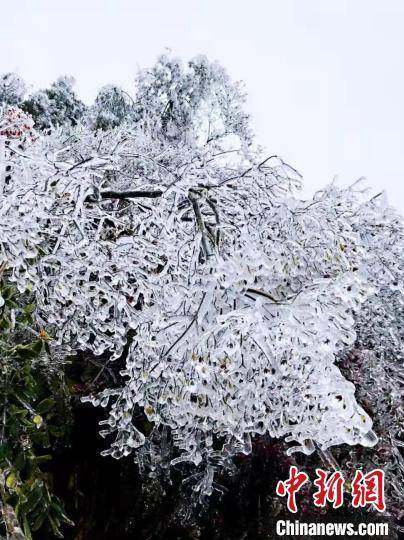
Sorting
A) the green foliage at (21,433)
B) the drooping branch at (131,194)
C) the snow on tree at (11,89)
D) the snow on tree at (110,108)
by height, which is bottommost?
the green foliage at (21,433)

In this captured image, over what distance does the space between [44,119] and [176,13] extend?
477cm

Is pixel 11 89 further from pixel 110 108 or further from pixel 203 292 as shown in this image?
pixel 203 292

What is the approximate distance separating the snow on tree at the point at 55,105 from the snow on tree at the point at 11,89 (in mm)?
186

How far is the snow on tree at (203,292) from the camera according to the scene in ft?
5.57

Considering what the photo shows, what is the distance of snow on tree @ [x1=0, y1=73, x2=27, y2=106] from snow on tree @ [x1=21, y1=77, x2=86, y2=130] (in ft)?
0.61

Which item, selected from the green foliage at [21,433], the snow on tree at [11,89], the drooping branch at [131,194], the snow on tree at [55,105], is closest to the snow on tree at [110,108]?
the snow on tree at [55,105]

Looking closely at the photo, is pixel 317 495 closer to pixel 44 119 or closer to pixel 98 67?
pixel 98 67

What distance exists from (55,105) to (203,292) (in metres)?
11.3

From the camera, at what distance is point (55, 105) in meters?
12.2

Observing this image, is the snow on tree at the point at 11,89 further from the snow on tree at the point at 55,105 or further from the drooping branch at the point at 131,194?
the drooping branch at the point at 131,194

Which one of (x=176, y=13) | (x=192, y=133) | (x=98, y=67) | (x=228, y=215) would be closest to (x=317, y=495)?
(x=228, y=215)

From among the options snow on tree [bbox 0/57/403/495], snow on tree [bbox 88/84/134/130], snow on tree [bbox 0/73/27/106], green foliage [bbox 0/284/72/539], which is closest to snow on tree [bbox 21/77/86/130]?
snow on tree [bbox 0/73/27/106]

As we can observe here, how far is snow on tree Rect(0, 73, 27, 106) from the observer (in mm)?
11219

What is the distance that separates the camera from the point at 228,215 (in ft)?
8.02
